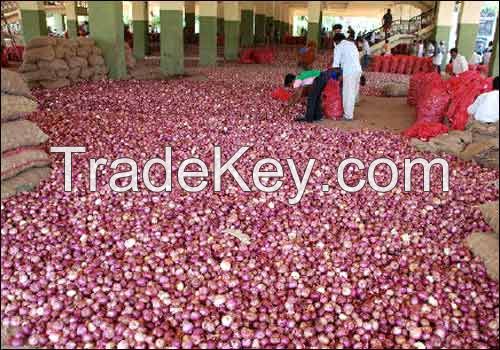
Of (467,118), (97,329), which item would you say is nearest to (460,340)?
(97,329)

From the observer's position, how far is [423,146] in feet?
17.7

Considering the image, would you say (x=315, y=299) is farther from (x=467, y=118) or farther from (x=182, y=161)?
(x=467, y=118)

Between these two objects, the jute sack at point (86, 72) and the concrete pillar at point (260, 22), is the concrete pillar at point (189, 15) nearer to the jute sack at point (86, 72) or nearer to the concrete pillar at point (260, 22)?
the concrete pillar at point (260, 22)

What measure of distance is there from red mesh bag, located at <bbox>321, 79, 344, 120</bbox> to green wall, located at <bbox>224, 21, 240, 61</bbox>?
41.6 ft

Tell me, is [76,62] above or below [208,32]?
below

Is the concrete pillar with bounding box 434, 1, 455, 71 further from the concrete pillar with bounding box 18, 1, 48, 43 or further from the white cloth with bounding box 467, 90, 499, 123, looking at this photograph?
the white cloth with bounding box 467, 90, 499, 123

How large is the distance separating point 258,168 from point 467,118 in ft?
9.75

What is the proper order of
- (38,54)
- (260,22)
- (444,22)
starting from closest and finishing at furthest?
(38,54) → (444,22) → (260,22)

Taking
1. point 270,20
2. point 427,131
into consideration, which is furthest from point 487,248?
point 270,20

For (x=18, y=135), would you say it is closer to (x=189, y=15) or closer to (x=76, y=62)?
(x=76, y=62)

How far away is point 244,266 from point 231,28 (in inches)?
696

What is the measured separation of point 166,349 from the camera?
2.37m

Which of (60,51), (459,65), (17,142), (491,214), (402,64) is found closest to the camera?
(491,214)

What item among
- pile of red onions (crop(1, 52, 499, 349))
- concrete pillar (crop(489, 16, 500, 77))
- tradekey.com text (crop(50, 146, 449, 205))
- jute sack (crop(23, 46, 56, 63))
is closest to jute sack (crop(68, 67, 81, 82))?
jute sack (crop(23, 46, 56, 63))
